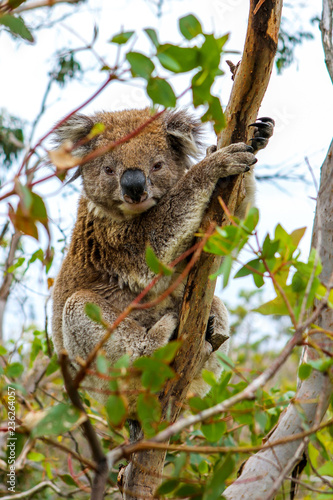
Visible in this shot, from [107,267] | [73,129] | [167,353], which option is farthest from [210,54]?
[73,129]

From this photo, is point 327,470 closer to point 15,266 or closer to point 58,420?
point 58,420

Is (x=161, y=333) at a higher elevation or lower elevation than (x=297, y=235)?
higher

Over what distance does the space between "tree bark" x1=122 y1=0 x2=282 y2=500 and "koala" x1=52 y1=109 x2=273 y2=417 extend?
0.51ft

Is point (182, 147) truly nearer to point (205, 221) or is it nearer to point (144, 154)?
point (144, 154)

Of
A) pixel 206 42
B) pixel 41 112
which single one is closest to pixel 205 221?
pixel 206 42

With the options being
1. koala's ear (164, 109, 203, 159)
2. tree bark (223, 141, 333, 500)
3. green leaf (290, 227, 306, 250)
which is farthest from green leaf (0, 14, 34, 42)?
koala's ear (164, 109, 203, 159)

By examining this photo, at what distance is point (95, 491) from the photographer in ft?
3.66

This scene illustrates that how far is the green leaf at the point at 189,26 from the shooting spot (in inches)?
50.4

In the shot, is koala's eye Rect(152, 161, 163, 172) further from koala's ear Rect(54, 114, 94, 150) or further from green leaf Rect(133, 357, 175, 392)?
green leaf Rect(133, 357, 175, 392)

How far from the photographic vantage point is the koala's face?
3268 millimetres

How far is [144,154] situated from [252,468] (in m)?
2.05

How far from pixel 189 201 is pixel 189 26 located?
1662mm

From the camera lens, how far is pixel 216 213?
271 centimetres

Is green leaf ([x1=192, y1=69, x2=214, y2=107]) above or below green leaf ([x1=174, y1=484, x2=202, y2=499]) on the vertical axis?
above
